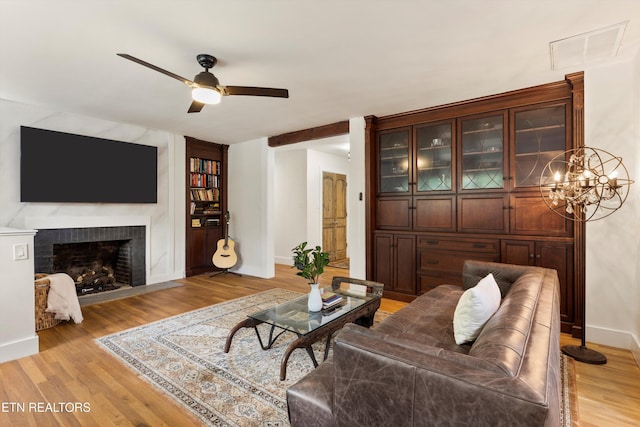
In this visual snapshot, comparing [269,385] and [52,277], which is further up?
[52,277]

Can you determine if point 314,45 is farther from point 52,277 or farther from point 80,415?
point 52,277

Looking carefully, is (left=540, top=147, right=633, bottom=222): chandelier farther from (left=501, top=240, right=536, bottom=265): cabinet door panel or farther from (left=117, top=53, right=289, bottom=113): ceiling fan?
(left=117, top=53, right=289, bottom=113): ceiling fan

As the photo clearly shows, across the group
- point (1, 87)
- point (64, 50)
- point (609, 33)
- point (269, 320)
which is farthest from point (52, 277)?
point (609, 33)

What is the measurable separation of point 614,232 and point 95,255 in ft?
20.7

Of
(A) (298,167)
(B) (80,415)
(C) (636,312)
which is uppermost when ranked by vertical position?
(A) (298,167)

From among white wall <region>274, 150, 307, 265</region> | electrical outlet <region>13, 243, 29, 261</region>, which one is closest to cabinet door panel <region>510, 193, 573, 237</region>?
white wall <region>274, 150, 307, 265</region>

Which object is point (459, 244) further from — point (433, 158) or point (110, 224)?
point (110, 224)

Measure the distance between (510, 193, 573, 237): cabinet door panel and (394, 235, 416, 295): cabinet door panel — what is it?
45.3 inches

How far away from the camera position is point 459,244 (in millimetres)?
3641

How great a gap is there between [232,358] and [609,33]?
375 centimetres

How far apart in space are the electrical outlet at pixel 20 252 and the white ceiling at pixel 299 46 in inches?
60.7

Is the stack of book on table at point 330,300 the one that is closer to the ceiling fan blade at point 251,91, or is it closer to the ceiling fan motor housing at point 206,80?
the ceiling fan blade at point 251,91

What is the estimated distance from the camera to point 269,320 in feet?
7.70

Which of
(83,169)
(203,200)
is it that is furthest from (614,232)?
(83,169)
